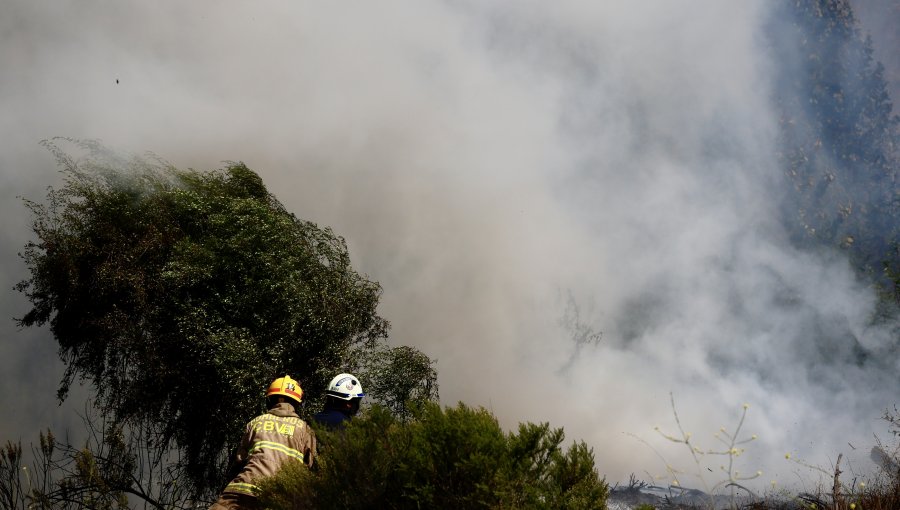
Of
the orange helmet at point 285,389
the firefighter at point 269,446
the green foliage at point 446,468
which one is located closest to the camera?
the green foliage at point 446,468

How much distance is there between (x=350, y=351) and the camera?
16.6 m

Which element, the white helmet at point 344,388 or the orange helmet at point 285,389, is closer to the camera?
the orange helmet at point 285,389

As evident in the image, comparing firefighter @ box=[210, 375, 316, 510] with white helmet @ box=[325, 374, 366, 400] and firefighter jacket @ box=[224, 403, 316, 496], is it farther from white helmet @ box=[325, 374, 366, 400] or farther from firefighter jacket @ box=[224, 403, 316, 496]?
white helmet @ box=[325, 374, 366, 400]

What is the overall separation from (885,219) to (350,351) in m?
17.6

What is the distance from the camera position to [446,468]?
14.1 feet

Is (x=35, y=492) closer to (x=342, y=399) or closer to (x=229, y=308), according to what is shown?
(x=342, y=399)

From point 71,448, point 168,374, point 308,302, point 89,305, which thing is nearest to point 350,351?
point 308,302

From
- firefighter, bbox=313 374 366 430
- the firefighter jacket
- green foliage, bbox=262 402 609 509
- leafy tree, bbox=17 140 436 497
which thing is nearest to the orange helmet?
the firefighter jacket

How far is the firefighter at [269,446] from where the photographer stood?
605 cm

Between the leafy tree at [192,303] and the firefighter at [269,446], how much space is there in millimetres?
8562

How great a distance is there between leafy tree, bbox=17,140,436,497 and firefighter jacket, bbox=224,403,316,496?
28.5 feet

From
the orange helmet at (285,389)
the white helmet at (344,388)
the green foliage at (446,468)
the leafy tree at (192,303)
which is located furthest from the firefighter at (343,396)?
the leafy tree at (192,303)

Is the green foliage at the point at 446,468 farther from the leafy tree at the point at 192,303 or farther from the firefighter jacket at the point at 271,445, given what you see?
the leafy tree at the point at 192,303

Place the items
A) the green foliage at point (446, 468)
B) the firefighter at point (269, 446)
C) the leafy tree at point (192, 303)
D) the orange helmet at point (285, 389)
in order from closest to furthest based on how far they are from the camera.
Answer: the green foliage at point (446, 468), the firefighter at point (269, 446), the orange helmet at point (285, 389), the leafy tree at point (192, 303)
